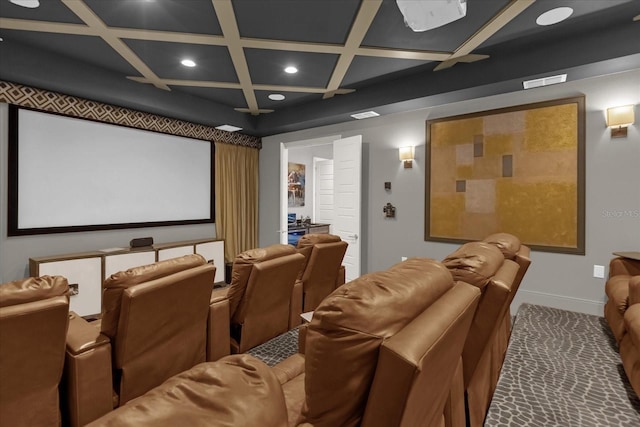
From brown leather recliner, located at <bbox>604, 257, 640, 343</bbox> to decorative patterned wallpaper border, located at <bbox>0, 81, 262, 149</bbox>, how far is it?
17.6ft

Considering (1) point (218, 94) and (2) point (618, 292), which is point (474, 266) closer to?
(2) point (618, 292)

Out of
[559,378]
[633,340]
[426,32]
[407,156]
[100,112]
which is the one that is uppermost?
[426,32]

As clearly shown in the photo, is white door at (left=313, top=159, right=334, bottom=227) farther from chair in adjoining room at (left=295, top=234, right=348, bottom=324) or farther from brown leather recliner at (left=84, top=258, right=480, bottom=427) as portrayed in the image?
brown leather recliner at (left=84, top=258, right=480, bottom=427)

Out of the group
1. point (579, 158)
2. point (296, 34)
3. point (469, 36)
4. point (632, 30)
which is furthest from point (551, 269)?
point (296, 34)

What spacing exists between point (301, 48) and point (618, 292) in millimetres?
3281

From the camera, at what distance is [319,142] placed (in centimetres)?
529

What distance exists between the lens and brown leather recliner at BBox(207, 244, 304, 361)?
2.03 meters

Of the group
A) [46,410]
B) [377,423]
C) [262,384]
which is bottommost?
[46,410]

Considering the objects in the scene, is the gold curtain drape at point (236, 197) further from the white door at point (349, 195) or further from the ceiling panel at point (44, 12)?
the ceiling panel at point (44, 12)

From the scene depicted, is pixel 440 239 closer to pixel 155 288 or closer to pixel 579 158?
pixel 579 158

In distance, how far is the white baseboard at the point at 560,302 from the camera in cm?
318

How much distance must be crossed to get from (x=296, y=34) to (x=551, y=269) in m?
3.48

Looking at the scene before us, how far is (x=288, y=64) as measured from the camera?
3459 millimetres

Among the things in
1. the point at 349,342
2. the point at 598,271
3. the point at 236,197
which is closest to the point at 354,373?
the point at 349,342
